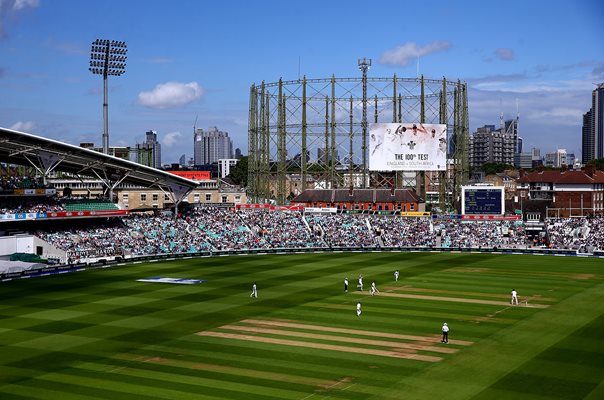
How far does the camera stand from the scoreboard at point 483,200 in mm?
85875

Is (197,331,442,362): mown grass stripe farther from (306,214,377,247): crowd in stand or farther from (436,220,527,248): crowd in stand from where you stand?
(436,220,527,248): crowd in stand

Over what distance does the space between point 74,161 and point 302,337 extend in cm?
4565

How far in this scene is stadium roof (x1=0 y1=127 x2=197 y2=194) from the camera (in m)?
66.1

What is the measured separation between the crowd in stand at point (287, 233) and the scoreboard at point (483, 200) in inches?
59.5

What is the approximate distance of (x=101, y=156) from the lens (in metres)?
72.2

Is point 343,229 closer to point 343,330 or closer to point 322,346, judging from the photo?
point 343,330

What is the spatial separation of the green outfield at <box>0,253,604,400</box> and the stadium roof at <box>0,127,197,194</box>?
15.1m

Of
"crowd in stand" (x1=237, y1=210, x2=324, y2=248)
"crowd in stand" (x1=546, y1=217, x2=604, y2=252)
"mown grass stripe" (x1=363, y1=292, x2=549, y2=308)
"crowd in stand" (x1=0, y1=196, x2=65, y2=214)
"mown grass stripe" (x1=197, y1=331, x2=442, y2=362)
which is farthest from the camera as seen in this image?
"crowd in stand" (x1=237, y1=210, x2=324, y2=248)

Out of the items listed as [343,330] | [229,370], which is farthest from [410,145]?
[229,370]

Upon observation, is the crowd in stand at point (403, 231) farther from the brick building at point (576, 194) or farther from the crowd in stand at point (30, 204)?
the crowd in stand at point (30, 204)

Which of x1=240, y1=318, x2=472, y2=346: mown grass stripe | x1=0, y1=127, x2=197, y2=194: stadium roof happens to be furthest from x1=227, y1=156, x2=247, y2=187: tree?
x1=240, y1=318, x2=472, y2=346: mown grass stripe

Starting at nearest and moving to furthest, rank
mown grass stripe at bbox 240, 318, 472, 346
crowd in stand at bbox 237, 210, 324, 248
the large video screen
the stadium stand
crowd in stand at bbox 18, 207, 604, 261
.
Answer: mown grass stripe at bbox 240, 318, 472, 346
crowd in stand at bbox 18, 207, 604, 261
the stadium stand
crowd in stand at bbox 237, 210, 324, 248
the large video screen

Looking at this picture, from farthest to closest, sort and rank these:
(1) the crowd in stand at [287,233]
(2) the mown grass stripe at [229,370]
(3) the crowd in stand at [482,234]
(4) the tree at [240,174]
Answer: (4) the tree at [240,174]
(3) the crowd in stand at [482,234]
(1) the crowd in stand at [287,233]
(2) the mown grass stripe at [229,370]

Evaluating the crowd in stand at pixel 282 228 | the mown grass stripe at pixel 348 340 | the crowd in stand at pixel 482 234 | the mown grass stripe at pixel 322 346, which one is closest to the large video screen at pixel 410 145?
the crowd in stand at pixel 482 234
